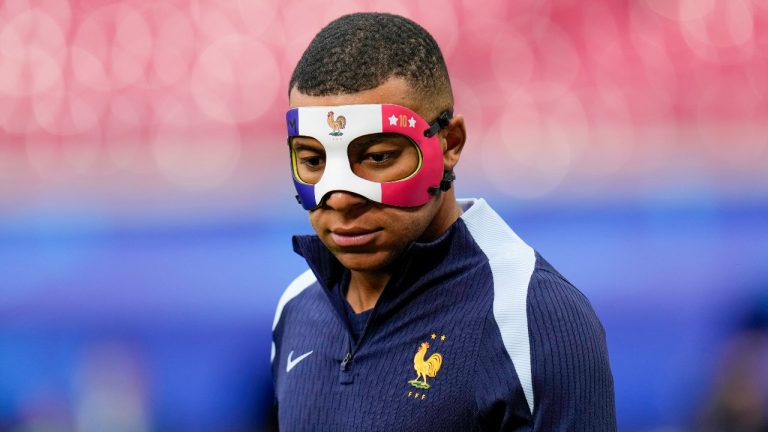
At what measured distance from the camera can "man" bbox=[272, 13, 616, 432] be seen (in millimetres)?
1692

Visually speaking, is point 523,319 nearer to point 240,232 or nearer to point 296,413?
point 296,413

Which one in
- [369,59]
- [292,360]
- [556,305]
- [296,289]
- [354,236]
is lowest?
[292,360]

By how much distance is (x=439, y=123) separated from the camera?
191cm

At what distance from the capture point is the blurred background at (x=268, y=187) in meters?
4.44

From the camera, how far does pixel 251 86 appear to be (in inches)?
207

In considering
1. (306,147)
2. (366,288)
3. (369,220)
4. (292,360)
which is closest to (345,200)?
(369,220)

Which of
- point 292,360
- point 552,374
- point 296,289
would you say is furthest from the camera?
point 296,289

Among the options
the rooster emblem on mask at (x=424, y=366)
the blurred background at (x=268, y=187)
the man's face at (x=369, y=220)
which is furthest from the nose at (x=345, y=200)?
the blurred background at (x=268, y=187)

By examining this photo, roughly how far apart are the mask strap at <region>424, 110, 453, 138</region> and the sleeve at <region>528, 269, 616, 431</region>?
1.18 feet

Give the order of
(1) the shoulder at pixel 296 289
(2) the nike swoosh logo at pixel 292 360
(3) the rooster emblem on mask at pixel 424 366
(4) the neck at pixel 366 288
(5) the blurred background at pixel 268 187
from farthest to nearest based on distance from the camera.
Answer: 1. (5) the blurred background at pixel 268 187
2. (1) the shoulder at pixel 296 289
3. (2) the nike swoosh logo at pixel 292 360
4. (4) the neck at pixel 366 288
5. (3) the rooster emblem on mask at pixel 424 366

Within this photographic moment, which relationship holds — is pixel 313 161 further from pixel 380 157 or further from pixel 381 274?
pixel 381 274

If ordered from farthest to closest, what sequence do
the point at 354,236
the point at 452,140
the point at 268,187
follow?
the point at 268,187
the point at 452,140
the point at 354,236

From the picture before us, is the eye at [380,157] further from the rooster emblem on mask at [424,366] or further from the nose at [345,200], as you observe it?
the rooster emblem on mask at [424,366]

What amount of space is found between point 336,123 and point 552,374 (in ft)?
2.10
